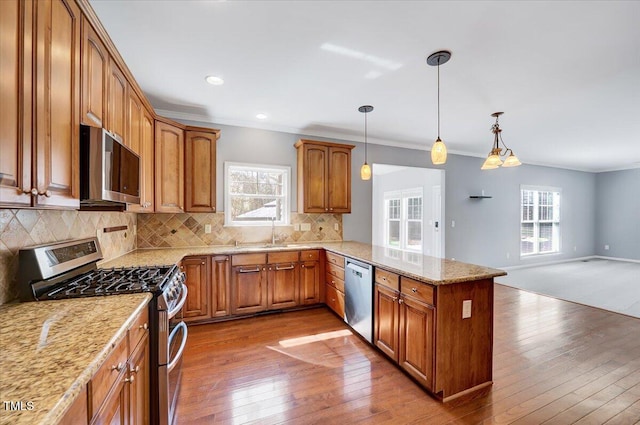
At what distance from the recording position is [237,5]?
68.3 inches

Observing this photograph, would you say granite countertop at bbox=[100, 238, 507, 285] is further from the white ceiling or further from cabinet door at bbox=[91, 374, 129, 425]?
the white ceiling

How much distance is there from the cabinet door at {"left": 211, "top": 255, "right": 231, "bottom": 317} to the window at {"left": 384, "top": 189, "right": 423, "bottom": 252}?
438cm

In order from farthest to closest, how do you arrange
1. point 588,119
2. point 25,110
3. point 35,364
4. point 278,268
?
1. point 588,119
2. point 278,268
3. point 25,110
4. point 35,364

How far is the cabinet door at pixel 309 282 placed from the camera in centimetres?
360

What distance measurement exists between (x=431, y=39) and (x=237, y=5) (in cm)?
140

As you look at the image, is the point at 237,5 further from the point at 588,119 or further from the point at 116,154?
the point at 588,119

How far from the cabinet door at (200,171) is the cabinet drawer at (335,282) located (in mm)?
1727

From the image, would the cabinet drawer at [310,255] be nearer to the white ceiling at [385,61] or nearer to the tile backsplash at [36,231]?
the white ceiling at [385,61]

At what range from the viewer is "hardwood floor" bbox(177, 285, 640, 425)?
71.4 inches

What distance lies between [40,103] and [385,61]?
2.28m

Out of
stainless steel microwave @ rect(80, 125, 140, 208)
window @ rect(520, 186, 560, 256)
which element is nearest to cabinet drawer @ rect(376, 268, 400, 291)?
stainless steel microwave @ rect(80, 125, 140, 208)

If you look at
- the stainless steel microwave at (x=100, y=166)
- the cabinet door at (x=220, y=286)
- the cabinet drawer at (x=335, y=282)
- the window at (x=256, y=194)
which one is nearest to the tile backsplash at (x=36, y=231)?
the stainless steel microwave at (x=100, y=166)

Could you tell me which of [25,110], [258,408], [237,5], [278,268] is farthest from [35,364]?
[278,268]

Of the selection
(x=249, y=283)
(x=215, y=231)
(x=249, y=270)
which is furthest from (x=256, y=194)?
(x=249, y=283)
